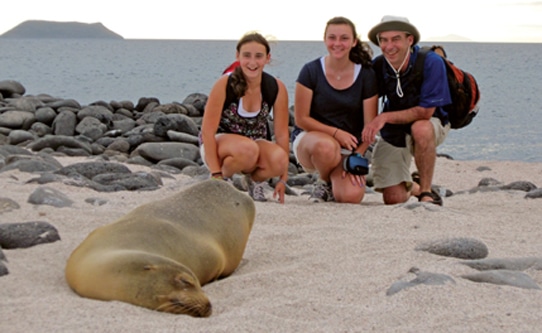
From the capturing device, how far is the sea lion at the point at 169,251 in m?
3.52

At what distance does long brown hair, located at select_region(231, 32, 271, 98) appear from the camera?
609 cm

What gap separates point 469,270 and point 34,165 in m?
5.16

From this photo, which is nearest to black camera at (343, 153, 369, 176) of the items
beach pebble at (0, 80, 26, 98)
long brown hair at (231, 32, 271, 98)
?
long brown hair at (231, 32, 271, 98)

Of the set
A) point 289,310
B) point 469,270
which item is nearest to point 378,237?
point 469,270

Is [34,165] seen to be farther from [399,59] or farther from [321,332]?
[321,332]

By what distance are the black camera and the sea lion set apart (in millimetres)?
1830

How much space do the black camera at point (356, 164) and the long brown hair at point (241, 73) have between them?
3.29ft

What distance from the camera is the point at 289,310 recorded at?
141 inches

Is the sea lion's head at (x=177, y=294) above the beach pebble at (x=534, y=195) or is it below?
above

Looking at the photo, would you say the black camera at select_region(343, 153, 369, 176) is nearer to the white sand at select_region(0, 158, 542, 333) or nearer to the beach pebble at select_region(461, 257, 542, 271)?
the white sand at select_region(0, 158, 542, 333)

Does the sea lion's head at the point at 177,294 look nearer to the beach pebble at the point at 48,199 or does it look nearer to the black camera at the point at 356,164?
the beach pebble at the point at 48,199

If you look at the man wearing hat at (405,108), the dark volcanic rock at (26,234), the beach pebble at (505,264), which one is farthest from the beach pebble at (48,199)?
the beach pebble at (505,264)

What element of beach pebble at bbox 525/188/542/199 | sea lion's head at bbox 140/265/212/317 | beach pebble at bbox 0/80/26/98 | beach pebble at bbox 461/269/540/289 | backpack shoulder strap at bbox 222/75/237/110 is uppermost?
backpack shoulder strap at bbox 222/75/237/110

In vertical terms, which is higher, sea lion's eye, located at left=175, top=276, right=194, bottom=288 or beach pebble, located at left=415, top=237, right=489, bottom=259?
sea lion's eye, located at left=175, top=276, right=194, bottom=288
